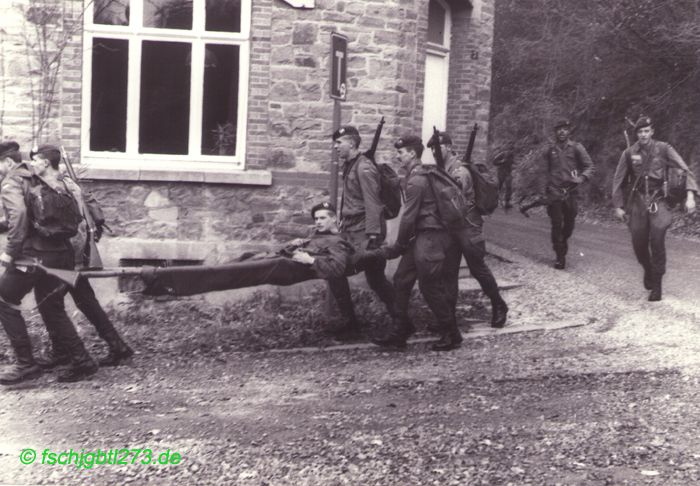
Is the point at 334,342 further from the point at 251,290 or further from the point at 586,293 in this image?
the point at 586,293

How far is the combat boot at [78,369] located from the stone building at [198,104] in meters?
2.75

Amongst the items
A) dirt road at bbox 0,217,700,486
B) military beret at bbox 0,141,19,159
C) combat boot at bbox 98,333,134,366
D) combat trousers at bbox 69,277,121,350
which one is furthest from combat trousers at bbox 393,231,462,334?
military beret at bbox 0,141,19,159

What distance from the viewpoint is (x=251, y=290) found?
11.0 metres

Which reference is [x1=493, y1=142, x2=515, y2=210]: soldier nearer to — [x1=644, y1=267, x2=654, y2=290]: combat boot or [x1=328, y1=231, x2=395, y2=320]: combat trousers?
[x1=644, y1=267, x2=654, y2=290]: combat boot

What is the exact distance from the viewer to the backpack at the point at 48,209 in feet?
25.6

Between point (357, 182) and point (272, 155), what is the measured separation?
2079 millimetres

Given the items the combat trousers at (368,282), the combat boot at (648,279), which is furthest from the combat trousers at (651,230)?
the combat trousers at (368,282)

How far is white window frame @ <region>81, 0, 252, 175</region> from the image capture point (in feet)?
35.2

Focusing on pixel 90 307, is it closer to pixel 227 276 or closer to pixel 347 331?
pixel 227 276

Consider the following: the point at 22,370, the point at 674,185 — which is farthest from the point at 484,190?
the point at 22,370

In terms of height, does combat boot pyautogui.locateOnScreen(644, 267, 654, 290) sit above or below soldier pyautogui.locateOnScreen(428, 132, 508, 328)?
below

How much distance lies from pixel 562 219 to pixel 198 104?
4958mm

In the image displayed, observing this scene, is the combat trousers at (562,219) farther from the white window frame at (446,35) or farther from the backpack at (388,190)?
the backpack at (388,190)

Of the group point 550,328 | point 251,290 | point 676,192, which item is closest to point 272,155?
point 251,290
